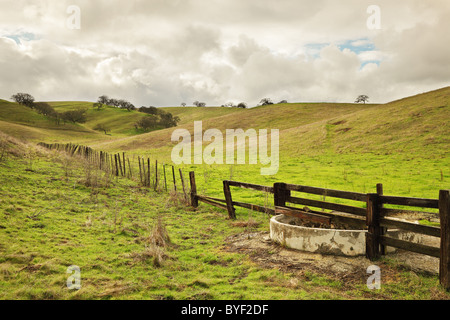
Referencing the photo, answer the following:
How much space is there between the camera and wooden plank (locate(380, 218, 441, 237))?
20.8 ft

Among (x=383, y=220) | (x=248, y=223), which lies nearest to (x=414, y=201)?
(x=383, y=220)

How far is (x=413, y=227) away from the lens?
6.70m

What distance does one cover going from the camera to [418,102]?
42312 millimetres

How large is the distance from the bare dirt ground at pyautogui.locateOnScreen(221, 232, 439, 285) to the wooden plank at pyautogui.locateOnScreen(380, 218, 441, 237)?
2.90ft

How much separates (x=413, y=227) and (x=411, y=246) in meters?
0.43

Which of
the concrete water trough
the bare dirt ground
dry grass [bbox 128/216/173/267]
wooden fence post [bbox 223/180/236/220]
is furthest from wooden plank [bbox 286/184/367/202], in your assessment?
dry grass [bbox 128/216/173/267]

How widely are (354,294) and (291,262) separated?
5.63 ft

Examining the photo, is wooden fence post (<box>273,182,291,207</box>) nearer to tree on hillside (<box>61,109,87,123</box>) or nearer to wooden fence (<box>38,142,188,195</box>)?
wooden fence (<box>38,142,188,195</box>)

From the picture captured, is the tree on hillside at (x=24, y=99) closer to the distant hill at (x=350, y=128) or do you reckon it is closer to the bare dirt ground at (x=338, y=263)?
the distant hill at (x=350, y=128)

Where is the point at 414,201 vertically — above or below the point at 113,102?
below

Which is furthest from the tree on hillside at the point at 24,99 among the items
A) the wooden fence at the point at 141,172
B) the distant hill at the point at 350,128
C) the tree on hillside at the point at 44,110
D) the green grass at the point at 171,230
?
the green grass at the point at 171,230

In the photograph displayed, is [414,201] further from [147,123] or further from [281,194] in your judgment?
[147,123]
